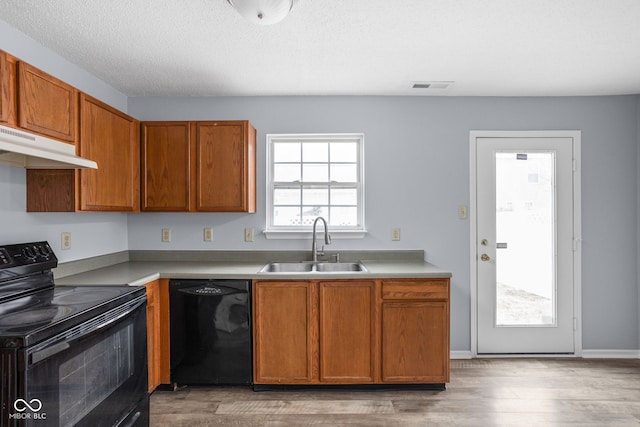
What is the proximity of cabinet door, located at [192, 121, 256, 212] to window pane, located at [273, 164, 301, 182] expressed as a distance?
43 cm

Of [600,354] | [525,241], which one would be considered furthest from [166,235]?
[600,354]

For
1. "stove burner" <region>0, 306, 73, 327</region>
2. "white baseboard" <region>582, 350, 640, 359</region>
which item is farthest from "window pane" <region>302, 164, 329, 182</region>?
"white baseboard" <region>582, 350, 640, 359</region>

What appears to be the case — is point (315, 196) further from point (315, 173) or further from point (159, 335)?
point (159, 335)

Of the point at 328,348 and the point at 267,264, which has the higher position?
the point at 267,264

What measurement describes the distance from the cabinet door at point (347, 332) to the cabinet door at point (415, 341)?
0.11m

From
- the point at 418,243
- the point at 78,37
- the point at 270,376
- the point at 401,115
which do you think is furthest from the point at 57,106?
the point at 418,243

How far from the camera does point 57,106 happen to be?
78.4 inches

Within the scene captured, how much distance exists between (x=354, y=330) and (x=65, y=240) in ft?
6.70

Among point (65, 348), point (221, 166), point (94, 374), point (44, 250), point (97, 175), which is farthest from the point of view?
point (221, 166)

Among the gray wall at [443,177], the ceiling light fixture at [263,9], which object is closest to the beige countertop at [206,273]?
the gray wall at [443,177]

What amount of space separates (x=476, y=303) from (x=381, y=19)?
94.7 inches

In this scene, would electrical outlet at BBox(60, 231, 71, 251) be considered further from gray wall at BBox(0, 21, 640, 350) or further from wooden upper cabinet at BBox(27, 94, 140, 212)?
gray wall at BBox(0, 21, 640, 350)

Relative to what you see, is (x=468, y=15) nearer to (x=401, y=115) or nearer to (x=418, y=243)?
(x=401, y=115)

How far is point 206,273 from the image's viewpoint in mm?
2564
